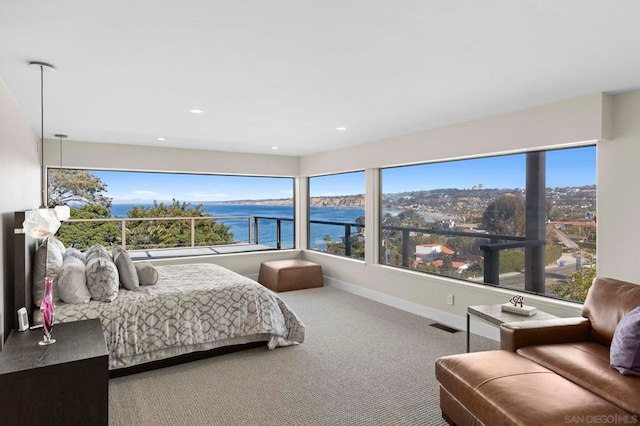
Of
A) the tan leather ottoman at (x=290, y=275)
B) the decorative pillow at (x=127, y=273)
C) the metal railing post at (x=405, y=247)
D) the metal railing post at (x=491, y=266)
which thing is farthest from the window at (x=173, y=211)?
the metal railing post at (x=491, y=266)

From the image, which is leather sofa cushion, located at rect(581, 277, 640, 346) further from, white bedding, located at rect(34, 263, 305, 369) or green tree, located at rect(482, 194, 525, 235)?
white bedding, located at rect(34, 263, 305, 369)

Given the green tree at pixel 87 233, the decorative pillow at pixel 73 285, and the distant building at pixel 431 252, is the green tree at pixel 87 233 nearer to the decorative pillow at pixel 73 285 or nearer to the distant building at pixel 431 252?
the decorative pillow at pixel 73 285

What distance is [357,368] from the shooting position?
321 cm

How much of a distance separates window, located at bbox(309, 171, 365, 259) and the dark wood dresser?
14.5 ft

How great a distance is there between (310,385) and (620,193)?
2957mm

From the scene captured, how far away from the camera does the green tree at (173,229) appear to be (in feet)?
21.5

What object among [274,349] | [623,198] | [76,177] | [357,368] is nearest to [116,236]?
[76,177]

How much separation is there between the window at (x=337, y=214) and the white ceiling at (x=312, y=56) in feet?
7.97

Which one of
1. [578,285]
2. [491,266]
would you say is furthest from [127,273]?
[578,285]

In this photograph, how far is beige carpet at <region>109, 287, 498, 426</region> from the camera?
98.0 inches

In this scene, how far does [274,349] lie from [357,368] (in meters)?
0.88

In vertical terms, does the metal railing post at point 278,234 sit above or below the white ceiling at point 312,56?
below

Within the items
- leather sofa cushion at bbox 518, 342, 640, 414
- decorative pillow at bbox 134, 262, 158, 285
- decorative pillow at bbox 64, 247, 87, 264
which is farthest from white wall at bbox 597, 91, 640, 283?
decorative pillow at bbox 64, 247, 87, 264

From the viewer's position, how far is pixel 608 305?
2523 millimetres
